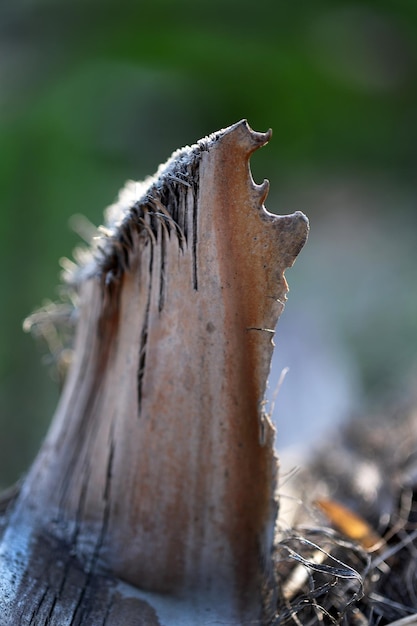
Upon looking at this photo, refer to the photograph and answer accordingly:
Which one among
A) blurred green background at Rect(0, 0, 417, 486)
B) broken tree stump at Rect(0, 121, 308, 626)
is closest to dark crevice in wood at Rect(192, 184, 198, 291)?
broken tree stump at Rect(0, 121, 308, 626)

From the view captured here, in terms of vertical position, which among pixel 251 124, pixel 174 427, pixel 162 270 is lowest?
pixel 174 427

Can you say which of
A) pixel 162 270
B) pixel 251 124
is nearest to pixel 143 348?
pixel 162 270

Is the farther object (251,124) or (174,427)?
(251,124)

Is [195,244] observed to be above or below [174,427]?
above

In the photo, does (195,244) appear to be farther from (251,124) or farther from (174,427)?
(251,124)

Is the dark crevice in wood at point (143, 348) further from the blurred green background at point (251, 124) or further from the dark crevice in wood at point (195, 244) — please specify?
the blurred green background at point (251, 124)

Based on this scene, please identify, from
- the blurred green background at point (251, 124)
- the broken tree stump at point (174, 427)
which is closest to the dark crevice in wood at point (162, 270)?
the broken tree stump at point (174, 427)

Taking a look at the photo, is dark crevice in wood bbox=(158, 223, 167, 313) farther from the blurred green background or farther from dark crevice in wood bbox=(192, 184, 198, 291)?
the blurred green background
